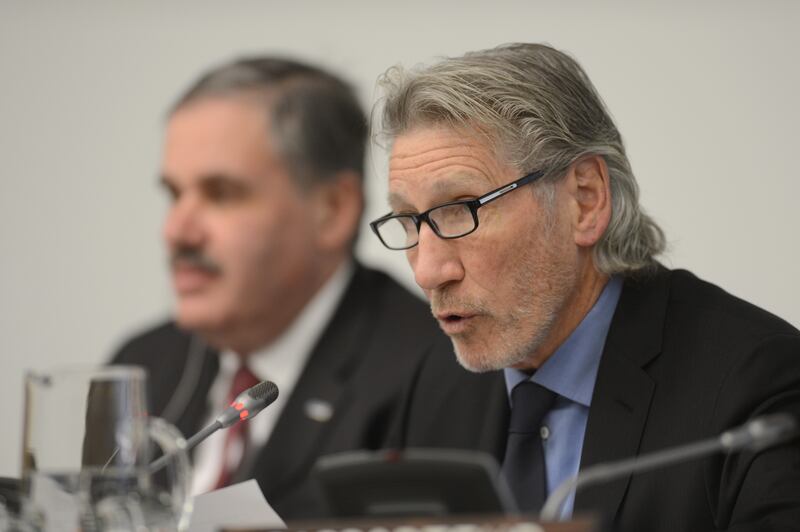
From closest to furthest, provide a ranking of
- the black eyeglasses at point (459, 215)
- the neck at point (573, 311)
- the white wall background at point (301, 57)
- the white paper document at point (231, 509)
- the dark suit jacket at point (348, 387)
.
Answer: the white paper document at point (231, 509) → the black eyeglasses at point (459, 215) → the neck at point (573, 311) → the dark suit jacket at point (348, 387) → the white wall background at point (301, 57)

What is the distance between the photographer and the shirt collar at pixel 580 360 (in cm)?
207

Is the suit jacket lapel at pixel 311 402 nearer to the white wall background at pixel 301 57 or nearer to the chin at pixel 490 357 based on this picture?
the white wall background at pixel 301 57

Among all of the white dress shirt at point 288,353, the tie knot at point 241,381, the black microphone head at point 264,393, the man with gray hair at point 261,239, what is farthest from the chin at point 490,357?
the tie knot at point 241,381

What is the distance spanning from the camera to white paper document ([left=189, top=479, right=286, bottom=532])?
1.59m

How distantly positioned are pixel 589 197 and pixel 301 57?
181cm

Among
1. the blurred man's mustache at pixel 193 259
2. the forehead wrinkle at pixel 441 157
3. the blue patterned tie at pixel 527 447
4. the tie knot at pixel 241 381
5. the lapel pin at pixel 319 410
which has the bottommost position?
the tie knot at pixel 241 381

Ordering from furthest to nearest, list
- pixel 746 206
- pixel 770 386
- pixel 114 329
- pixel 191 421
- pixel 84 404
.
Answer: pixel 114 329, pixel 191 421, pixel 746 206, pixel 770 386, pixel 84 404

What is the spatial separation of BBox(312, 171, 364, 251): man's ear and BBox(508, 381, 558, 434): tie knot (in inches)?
59.1

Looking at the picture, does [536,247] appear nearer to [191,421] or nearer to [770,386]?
[770,386]

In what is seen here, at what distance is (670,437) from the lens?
1896mm

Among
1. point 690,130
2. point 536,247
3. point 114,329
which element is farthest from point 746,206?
point 114,329

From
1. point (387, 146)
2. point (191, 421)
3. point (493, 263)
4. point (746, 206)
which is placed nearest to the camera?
point (493, 263)

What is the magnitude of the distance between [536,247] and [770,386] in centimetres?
48

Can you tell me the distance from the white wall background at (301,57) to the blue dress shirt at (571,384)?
42.9 inches
